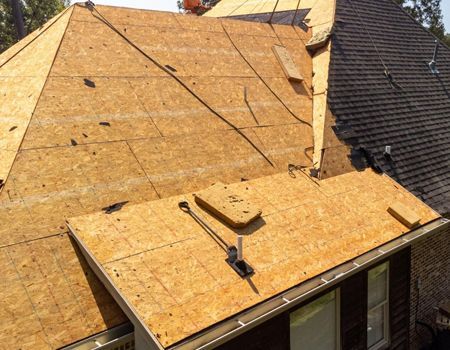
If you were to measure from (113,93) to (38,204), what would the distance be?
2.79m

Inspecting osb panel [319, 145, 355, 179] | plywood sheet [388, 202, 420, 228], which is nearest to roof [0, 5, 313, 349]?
osb panel [319, 145, 355, 179]

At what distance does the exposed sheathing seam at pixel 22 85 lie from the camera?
606 centimetres

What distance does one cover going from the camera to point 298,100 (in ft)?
31.8

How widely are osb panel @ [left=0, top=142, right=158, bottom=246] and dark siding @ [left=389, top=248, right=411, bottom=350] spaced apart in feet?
15.5

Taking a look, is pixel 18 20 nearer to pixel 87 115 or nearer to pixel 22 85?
pixel 22 85

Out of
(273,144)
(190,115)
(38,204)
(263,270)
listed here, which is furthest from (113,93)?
(263,270)

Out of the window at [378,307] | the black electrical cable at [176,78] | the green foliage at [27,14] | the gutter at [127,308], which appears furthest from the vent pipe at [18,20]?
the window at [378,307]

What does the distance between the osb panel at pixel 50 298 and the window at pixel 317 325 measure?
275cm

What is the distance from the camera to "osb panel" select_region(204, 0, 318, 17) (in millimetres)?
14719

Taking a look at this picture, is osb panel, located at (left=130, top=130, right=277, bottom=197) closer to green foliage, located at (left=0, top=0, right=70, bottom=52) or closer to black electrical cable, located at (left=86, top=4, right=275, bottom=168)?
black electrical cable, located at (left=86, top=4, right=275, bottom=168)

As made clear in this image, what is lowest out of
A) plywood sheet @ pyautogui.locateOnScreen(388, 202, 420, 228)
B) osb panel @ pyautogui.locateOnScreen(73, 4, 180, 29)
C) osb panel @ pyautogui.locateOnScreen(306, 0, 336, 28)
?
plywood sheet @ pyautogui.locateOnScreen(388, 202, 420, 228)

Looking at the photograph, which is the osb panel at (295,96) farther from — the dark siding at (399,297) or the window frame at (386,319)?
the window frame at (386,319)

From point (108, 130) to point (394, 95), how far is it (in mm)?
8356

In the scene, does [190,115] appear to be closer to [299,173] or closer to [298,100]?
[299,173]
